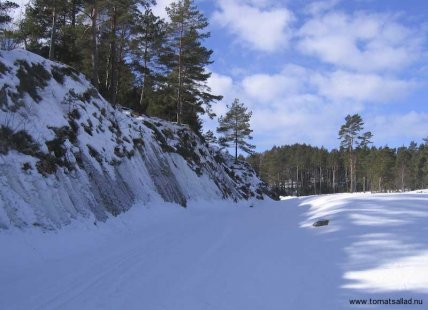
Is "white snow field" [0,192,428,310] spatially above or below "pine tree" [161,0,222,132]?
below

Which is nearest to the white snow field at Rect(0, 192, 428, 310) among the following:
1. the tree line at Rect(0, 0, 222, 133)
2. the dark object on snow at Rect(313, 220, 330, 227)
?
the dark object on snow at Rect(313, 220, 330, 227)

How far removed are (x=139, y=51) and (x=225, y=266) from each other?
2983 centimetres

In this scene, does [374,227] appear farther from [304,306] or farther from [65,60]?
[65,60]

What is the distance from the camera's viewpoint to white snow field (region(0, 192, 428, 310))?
6160 mm

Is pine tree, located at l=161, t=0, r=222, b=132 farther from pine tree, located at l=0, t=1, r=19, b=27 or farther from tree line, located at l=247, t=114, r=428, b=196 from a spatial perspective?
tree line, located at l=247, t=114, r=428, b=196

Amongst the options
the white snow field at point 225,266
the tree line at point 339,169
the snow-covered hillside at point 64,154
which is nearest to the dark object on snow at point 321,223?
the white snow field at point 225,266

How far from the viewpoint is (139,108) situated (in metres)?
33.8

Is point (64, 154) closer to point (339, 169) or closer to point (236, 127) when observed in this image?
point (236, 127)

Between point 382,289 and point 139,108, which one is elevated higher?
point 139,108

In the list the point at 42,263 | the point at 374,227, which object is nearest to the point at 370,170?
the point at 374,227

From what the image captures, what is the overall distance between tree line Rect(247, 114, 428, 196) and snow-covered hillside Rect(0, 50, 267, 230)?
6037 cm

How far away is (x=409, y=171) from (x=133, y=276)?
297ft

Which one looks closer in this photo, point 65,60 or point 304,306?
point 304,306

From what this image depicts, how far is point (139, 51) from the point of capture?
3509 cm
